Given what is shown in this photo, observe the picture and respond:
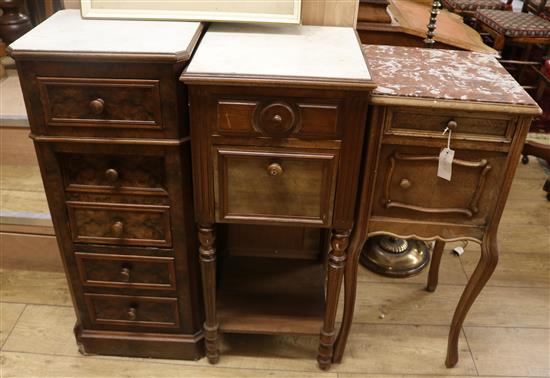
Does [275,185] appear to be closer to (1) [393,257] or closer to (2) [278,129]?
(2) [278,129]

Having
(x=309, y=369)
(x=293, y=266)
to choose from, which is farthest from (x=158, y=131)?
(x=309, y=369)

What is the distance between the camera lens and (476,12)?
3.54 meters

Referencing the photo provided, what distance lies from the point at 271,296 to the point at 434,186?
0.62 metres

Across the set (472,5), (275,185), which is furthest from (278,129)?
(472,5)

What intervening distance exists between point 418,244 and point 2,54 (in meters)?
1.97

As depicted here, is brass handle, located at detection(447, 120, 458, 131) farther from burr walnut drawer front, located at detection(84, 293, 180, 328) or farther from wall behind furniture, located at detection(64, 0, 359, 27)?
burr walnut drawer front, located at detection(84, 293, 180, 328)

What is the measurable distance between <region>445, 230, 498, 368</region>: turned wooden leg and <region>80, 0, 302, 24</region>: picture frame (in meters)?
0.72

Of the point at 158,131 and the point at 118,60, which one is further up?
the point at 118,60

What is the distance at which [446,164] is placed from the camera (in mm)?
1138

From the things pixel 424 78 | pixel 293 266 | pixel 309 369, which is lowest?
pixel 309 369

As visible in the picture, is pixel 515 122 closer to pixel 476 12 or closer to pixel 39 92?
pixel 39 92

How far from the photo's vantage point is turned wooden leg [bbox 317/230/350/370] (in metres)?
1.27

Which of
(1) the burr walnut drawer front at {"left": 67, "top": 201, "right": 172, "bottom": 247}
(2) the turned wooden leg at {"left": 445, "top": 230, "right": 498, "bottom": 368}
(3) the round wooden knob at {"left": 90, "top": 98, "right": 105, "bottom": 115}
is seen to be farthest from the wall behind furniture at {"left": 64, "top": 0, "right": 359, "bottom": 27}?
(2) the turned wooden leg at {"left": 445, "top": 230, "right": 498, "bottom": 368}

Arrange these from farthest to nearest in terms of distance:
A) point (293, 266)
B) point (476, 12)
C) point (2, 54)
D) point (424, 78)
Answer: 1. point (476, 12)
2. point (2, 54)
3. point (293, 266)
4. point (424, 78)
